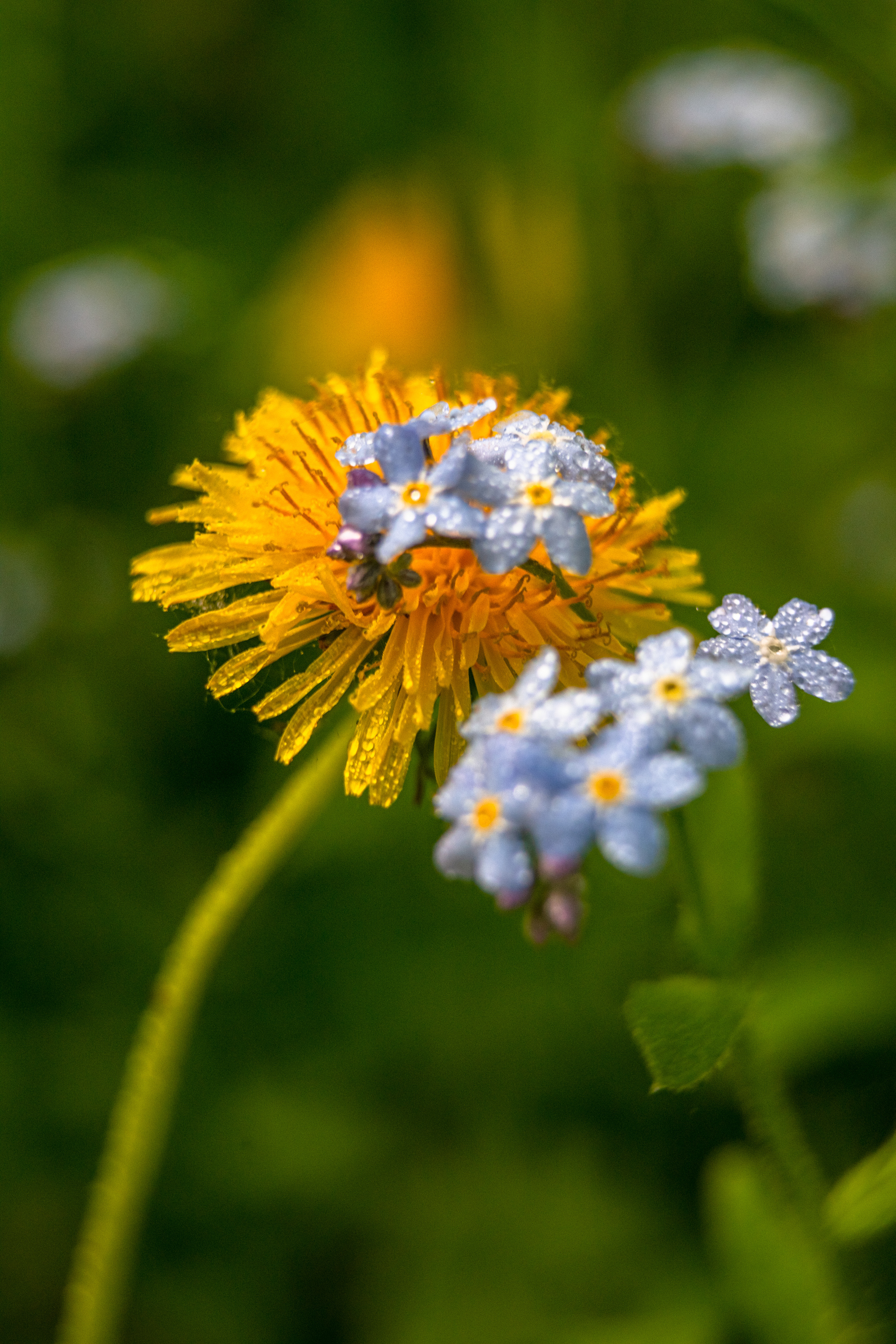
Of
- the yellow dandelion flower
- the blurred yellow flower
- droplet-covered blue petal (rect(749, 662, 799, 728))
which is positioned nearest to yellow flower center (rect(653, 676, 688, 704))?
droplet-covered blue petal (rect(749, 662, 799, 728))

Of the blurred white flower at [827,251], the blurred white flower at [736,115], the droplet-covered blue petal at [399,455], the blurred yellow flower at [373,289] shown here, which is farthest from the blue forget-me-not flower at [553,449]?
the blurred yellow flower at [373,289]

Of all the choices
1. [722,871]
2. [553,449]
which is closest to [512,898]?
[553,449]

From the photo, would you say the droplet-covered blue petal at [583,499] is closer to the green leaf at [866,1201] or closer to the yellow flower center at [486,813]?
the yellow flower center at [486,813]

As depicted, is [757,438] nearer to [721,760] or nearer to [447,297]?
[447,297]

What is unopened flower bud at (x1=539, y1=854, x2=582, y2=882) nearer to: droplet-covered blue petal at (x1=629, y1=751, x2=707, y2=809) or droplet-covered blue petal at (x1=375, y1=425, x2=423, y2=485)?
droplet-covered blue petal at (x1=629, y1=751, x2=707, y2=809)

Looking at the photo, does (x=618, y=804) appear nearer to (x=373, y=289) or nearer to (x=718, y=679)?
(x=718, y=679)

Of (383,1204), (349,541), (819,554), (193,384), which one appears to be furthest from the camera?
(193,384)

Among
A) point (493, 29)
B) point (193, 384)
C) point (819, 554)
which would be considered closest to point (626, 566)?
point (819, 554)
